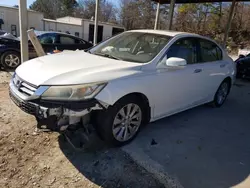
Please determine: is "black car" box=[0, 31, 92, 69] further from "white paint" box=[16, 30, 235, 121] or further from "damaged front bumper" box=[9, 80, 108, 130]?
"damaged front bumper" box=[9, 80, 108, 130]

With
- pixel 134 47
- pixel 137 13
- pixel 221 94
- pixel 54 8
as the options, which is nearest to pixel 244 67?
pixel 221 94

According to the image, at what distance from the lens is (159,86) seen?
3568 millimetres

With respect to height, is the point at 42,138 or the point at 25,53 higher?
the point at 25,53

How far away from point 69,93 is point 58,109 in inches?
8.2

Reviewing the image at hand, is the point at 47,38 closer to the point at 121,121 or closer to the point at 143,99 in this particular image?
the point at 143,99

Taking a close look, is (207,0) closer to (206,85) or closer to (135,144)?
(206,85)

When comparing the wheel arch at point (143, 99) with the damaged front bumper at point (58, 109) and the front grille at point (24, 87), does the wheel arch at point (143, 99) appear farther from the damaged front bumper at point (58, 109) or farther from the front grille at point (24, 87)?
the front grille at point (24, 87)

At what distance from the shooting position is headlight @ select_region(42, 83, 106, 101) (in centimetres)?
268

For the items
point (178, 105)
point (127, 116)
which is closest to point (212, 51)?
point (178, 105)

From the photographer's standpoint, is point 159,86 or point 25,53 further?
point 25,53

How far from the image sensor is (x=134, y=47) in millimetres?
3891

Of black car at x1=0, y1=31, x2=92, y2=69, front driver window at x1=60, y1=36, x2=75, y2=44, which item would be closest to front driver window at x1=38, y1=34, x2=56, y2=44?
Answer: black car at x1=0, y1=31, x2=92, y2=69

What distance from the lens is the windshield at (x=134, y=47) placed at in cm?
364

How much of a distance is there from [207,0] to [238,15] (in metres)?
16.5
